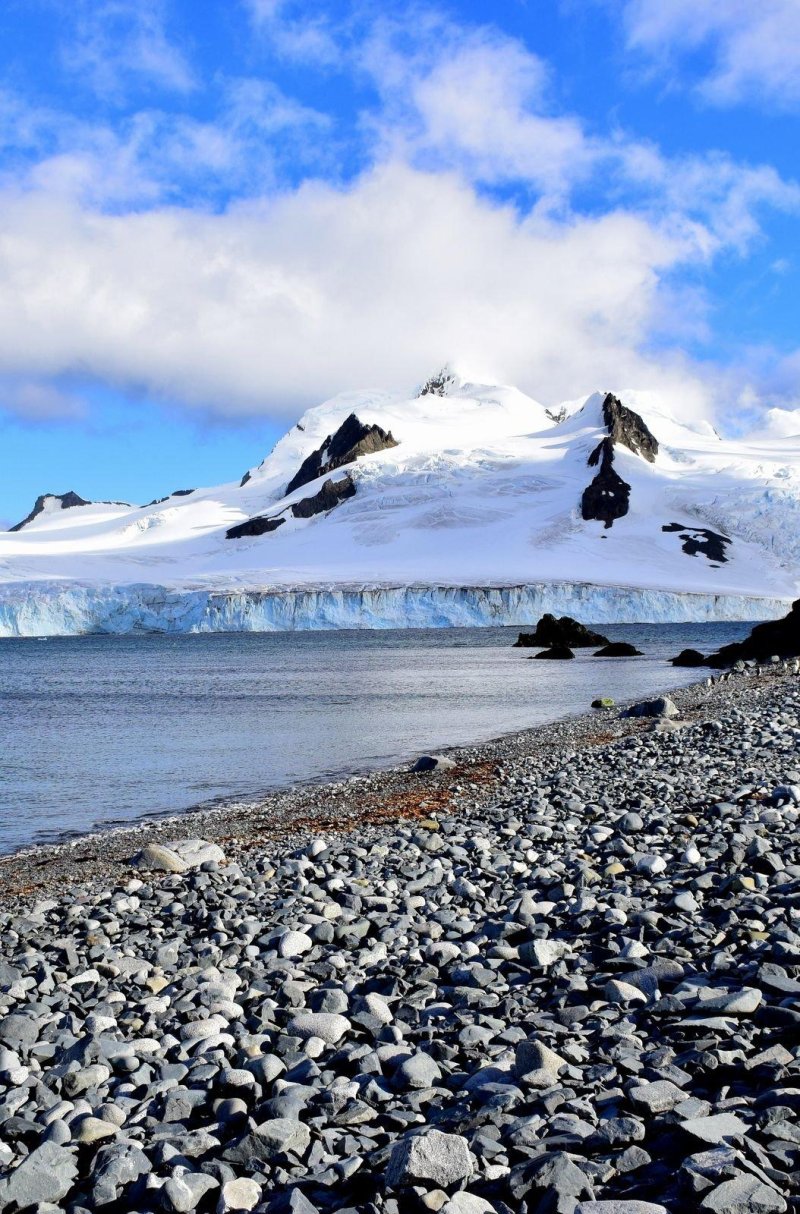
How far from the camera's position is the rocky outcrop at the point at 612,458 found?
143500 millimetres

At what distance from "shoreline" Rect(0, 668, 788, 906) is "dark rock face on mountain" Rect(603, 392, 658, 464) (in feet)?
504

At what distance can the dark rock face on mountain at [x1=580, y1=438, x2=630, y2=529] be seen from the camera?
142675 millimetres

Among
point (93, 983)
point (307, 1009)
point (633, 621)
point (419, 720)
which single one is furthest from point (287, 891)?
point (633, 621)

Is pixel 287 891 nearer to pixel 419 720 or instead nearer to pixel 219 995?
pixel 219 995

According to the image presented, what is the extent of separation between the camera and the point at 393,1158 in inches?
149

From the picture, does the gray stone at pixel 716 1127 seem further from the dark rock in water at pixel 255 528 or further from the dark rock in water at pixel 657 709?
the dark rock in water at pixel 255 528

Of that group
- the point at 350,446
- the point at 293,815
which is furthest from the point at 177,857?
the point at 350,446

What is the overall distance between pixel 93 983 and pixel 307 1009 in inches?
65.7

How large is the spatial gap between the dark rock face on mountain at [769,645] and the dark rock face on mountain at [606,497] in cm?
9516

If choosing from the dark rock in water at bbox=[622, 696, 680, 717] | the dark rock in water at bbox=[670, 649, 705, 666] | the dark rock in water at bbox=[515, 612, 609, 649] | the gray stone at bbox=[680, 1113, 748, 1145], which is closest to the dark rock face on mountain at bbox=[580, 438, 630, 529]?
the dark rock in water at bbox=[515, 612, 609, 649]

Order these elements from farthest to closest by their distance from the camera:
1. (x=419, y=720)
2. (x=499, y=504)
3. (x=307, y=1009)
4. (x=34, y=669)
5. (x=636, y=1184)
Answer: (x=499, y=504) → (x=34, y=669) → (x=419, y=720) → (x=307, y=1009) → (x=636, y=1184)

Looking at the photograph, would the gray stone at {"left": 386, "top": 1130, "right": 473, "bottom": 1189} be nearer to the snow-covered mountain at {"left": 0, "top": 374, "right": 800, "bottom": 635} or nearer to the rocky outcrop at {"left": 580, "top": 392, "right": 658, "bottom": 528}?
the snow-covered mountain at {"left": 0, "top": 374, "right": 800, "bottom": 635}

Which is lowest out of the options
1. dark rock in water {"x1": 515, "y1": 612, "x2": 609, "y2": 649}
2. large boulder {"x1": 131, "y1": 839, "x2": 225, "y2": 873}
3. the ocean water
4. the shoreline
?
the ocean water

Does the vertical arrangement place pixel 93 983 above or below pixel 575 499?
below
